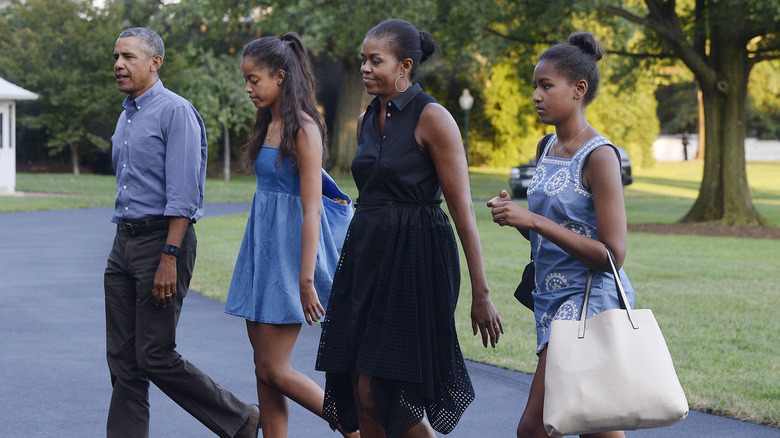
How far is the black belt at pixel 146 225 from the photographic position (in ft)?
13.9

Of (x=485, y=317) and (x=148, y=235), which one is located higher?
(x=148, y=235)

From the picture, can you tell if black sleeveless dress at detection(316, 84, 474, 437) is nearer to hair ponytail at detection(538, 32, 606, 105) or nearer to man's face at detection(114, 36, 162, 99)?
hair ponytail at detection(538, 32, 606, 105)

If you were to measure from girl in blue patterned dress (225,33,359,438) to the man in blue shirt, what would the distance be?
26 centimetres

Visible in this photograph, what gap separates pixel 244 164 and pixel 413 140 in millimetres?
1011

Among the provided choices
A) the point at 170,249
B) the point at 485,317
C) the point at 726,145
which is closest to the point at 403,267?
the point at 485,317

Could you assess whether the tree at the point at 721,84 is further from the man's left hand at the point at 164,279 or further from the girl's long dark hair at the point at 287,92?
the man's left hand at the point at 164,279

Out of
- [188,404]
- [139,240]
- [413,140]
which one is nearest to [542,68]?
[413,140]

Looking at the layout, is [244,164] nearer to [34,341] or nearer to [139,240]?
[139,240]

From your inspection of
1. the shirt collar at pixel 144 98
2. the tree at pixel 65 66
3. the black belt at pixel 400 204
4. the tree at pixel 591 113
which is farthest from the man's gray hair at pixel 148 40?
the tree at pixel 65 66

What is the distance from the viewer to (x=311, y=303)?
3951mm

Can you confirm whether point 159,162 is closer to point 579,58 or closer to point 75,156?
point 579,58

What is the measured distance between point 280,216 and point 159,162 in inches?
22.0

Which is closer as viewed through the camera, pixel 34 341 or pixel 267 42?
pixel 267 42

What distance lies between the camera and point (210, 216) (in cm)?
2189
